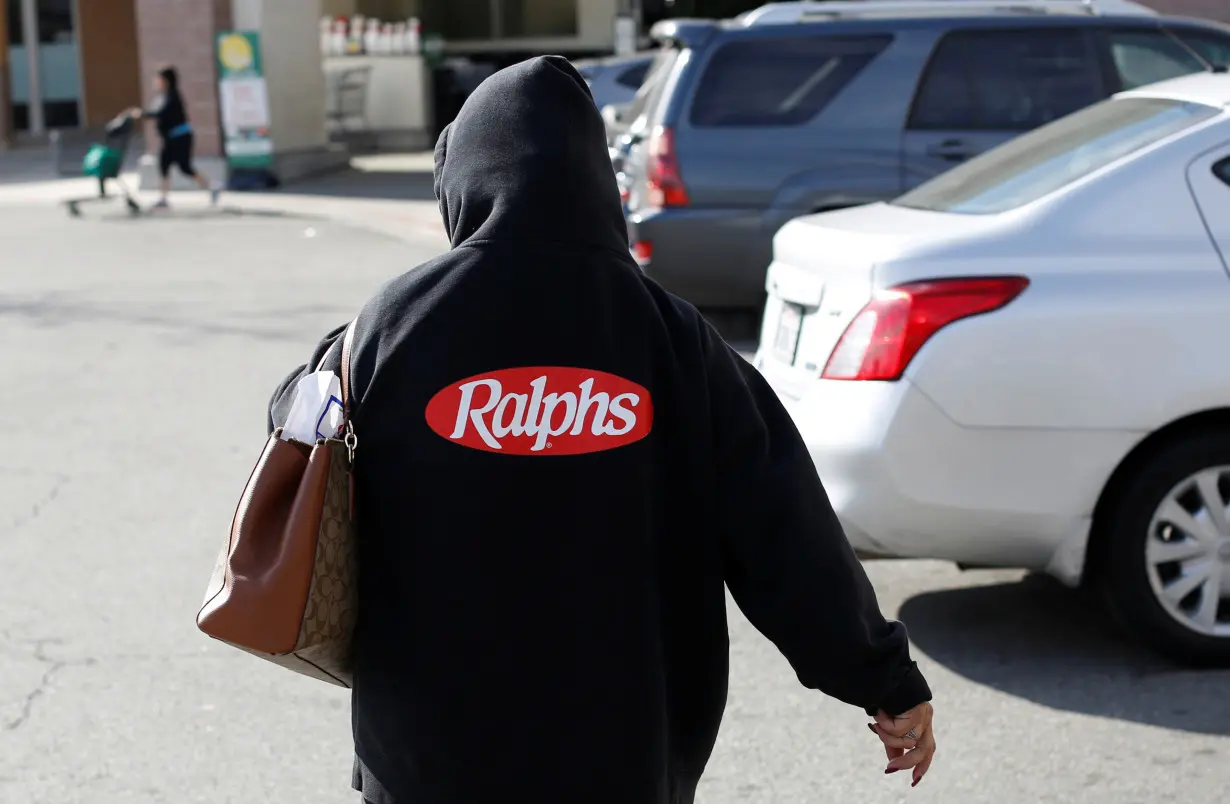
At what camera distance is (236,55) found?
21.7 m

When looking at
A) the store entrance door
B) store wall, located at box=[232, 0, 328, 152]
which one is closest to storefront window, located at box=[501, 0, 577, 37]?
the store entrance door

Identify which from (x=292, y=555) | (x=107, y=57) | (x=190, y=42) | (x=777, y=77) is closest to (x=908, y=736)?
(x=292, y=555)

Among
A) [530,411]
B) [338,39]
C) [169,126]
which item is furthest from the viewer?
[338,39]

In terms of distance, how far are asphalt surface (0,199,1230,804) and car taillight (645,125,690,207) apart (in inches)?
111

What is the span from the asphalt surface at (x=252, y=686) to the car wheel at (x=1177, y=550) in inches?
5.4

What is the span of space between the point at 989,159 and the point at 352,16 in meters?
29.2

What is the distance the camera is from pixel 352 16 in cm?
3334

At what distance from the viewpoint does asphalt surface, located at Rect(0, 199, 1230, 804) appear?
163 inches

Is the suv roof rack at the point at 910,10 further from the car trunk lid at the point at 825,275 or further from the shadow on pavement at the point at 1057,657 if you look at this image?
the shadow on pavement at the point at 1057,657

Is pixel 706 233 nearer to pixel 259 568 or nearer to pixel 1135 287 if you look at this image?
pixel 1135 287

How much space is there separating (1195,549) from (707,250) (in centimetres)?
527

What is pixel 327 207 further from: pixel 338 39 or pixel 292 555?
pixel 292 555

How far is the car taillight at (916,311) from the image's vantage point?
4633mm

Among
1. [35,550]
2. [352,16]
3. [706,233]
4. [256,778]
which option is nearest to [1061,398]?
[256,778]
